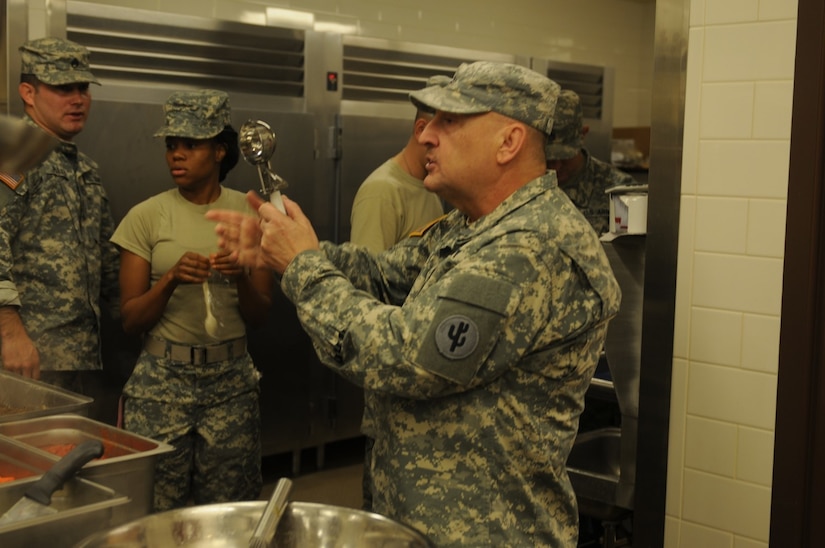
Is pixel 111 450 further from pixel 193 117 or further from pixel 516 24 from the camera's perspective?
pixel 516 24

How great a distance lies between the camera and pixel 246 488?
310 cm

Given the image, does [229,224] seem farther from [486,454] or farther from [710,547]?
[710,547]

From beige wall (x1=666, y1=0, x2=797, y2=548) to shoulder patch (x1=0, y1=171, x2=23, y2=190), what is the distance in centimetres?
207

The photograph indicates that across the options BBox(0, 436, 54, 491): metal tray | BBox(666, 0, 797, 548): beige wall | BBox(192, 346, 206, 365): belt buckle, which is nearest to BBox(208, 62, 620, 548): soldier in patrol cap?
BBox(0, 436, 54, 491): metal tray

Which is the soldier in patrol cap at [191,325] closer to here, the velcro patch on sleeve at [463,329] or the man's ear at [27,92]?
the man's ear at [27,92]

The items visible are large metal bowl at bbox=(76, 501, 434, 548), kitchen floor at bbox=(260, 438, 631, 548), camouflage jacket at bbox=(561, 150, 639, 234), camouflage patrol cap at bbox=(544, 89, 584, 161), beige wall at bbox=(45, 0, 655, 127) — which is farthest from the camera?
beige wall at bbox=(45, 0, 655, 127)

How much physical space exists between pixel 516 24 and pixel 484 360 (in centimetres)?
475

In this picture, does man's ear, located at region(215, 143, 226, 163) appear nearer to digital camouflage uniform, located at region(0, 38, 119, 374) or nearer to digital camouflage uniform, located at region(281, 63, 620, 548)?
digital camouflage uniform, located at region(0, 38, 119, 374)

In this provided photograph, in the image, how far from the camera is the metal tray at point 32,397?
6.96 ft

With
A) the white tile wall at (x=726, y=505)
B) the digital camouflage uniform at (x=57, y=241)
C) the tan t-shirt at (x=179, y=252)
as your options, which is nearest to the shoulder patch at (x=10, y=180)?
the digital camouflage uniform at (x=57, y=241)

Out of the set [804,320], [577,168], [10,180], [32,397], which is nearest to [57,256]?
[10,180]

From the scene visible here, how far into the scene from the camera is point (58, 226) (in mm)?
3115

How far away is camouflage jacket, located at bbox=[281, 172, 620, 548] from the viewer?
5.18ft

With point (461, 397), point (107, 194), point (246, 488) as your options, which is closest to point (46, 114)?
point (107, 194)
